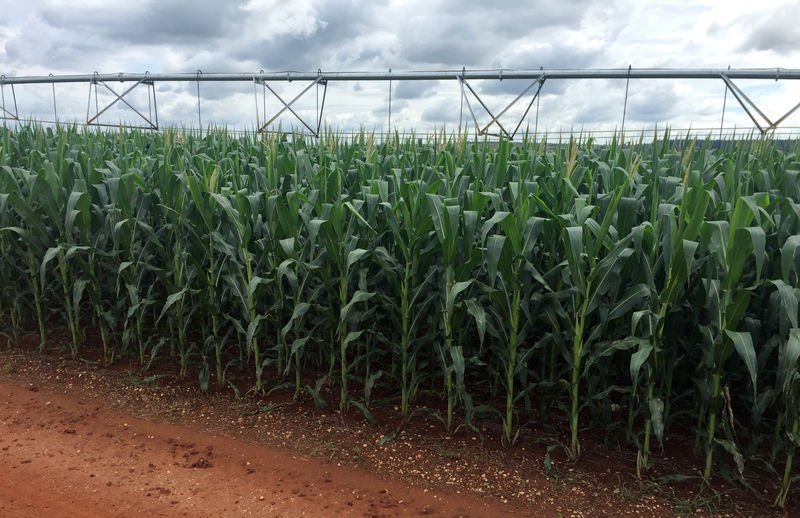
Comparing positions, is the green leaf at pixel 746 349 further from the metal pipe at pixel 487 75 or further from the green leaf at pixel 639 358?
the metal pipe at pixel 487 75

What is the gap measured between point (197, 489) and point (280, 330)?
137 centimetres

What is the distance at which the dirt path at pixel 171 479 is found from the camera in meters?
3.10

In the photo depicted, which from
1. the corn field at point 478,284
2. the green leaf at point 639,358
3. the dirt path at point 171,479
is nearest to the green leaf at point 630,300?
the corn field at point 478,284

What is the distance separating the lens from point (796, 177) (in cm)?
442

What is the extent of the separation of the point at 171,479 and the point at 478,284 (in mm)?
2322

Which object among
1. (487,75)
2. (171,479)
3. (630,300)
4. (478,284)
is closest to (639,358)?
(630,300)

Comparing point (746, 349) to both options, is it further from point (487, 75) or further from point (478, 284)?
point (487, 75)

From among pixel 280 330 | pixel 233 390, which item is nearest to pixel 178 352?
pixel 233 390

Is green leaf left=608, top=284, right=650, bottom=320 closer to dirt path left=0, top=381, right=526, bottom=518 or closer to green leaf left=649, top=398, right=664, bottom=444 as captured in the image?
green leaf left=649, top=398, right=664, bottom=444

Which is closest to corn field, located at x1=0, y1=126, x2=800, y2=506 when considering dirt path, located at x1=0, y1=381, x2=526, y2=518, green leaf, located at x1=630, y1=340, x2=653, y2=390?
green leaf, located at x1=630, y1=340, x2=653, y2=390

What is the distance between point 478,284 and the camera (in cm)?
356

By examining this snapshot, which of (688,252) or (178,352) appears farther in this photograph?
(178,352)

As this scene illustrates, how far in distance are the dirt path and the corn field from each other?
26.7 inches

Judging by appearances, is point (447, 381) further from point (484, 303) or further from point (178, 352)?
point (178, 352)
